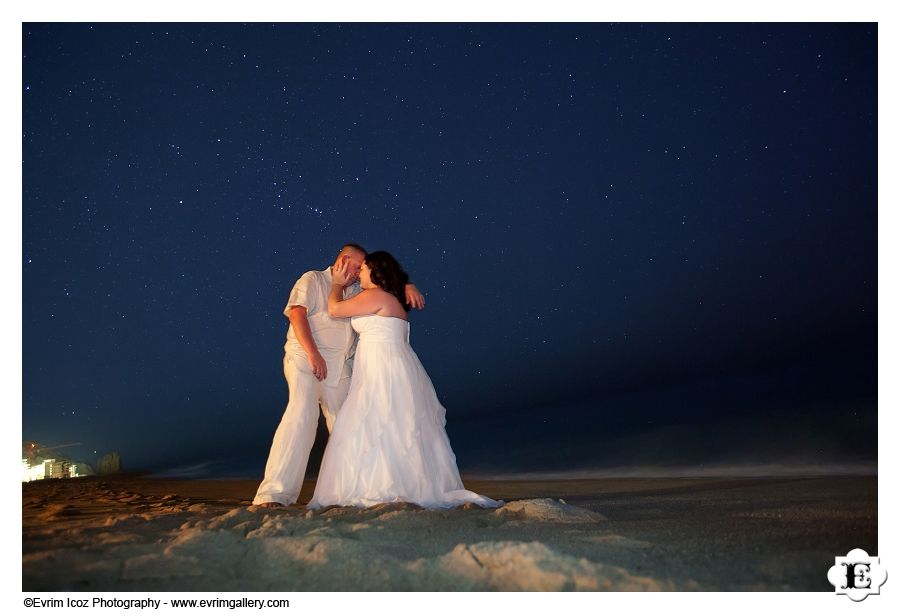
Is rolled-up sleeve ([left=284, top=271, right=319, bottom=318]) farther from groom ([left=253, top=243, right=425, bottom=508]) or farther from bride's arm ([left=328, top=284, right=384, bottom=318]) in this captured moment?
bride's arm ([left=328, top=284, right=384, bottom=318])

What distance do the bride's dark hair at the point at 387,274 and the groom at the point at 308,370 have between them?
0.06 metres

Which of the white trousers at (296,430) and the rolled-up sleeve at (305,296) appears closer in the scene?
the white trousers at (296,430)

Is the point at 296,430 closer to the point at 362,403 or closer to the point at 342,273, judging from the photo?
the point at 362,403

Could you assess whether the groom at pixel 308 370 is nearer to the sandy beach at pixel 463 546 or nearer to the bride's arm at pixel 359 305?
the bride's arm at pixel 359 305

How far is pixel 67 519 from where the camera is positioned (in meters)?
4.79

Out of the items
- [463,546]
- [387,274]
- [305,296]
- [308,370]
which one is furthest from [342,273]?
[463,546]

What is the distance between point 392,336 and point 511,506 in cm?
151

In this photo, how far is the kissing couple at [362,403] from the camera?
5074 millimetres

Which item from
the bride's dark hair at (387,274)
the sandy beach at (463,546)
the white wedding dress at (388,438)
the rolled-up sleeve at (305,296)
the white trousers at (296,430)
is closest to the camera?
the sandy beach at (463,546)

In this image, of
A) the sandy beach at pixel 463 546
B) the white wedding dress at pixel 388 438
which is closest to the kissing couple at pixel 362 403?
the white wedding dress at pixel 388 438

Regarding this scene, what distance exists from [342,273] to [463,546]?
3.02 meters

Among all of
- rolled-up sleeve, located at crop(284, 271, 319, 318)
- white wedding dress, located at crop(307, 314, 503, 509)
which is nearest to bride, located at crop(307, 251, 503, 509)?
white wedding dress, located at crop(307, 314, 503, 509)

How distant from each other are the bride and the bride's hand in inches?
9.5
